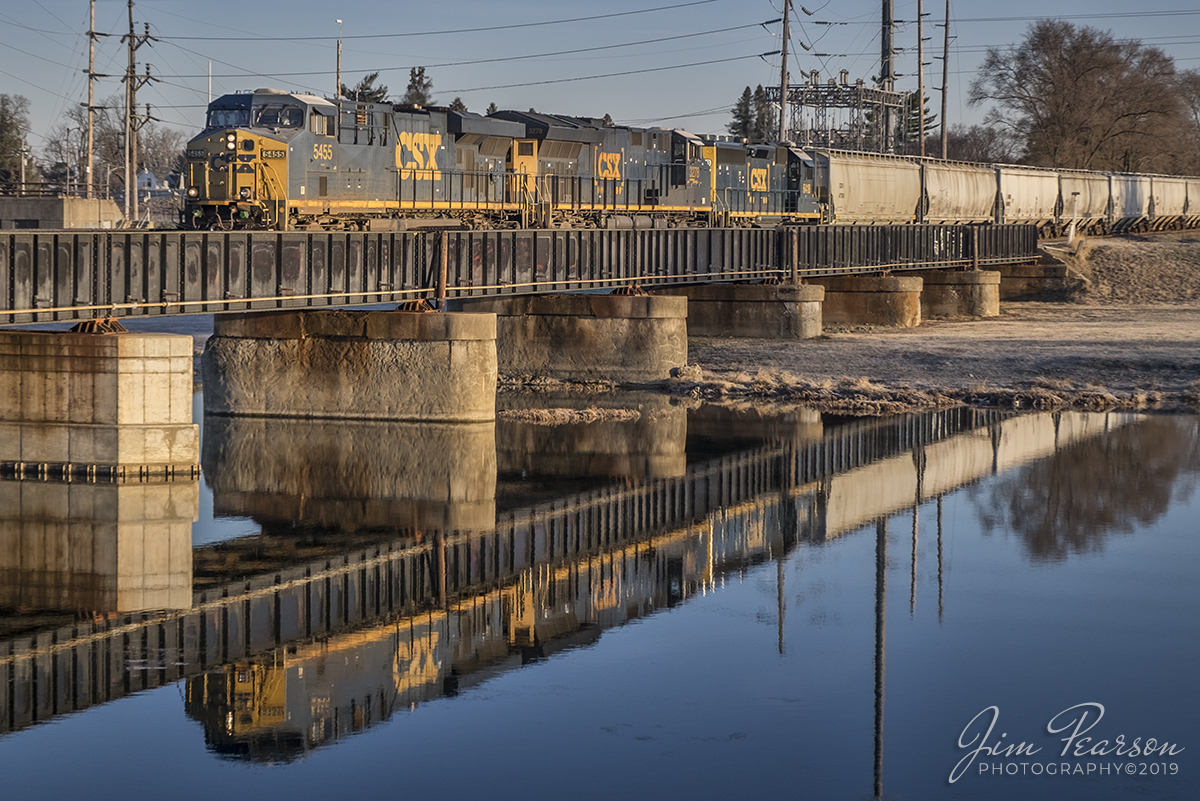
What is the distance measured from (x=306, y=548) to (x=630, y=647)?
601 centimetres

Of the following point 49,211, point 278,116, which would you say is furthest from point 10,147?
point 278,116

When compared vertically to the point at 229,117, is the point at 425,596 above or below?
below

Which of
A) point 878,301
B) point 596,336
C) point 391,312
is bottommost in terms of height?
point 596,336

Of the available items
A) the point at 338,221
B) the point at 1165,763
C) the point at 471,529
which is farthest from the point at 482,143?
the point at 1165,763

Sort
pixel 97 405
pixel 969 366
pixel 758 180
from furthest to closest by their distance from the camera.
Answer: pixel 758 180 → pixel 969 366 → pixel 97 405

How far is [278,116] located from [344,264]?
15.2 ft

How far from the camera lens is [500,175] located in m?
36.1

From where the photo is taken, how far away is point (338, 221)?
31359 mm

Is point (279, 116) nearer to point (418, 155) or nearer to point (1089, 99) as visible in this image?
point (418, 155)

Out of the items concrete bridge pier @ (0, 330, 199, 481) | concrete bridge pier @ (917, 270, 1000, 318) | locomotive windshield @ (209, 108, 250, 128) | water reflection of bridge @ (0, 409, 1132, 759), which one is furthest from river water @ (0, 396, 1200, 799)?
concrete bridge pier @ (917, 270, 1000, 318)

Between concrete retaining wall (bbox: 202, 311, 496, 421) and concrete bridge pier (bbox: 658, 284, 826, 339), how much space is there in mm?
16282

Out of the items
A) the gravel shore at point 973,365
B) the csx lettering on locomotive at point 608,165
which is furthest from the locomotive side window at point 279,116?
the gravel shore at point 973,365

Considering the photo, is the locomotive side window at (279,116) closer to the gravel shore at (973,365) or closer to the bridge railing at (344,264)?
A: the bridge railing at (344,264)

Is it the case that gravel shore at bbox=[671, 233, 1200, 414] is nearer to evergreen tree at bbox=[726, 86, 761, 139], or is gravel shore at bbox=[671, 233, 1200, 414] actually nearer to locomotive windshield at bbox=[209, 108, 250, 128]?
locomotive windshield at bbox=[209, 108, 250, 128]
